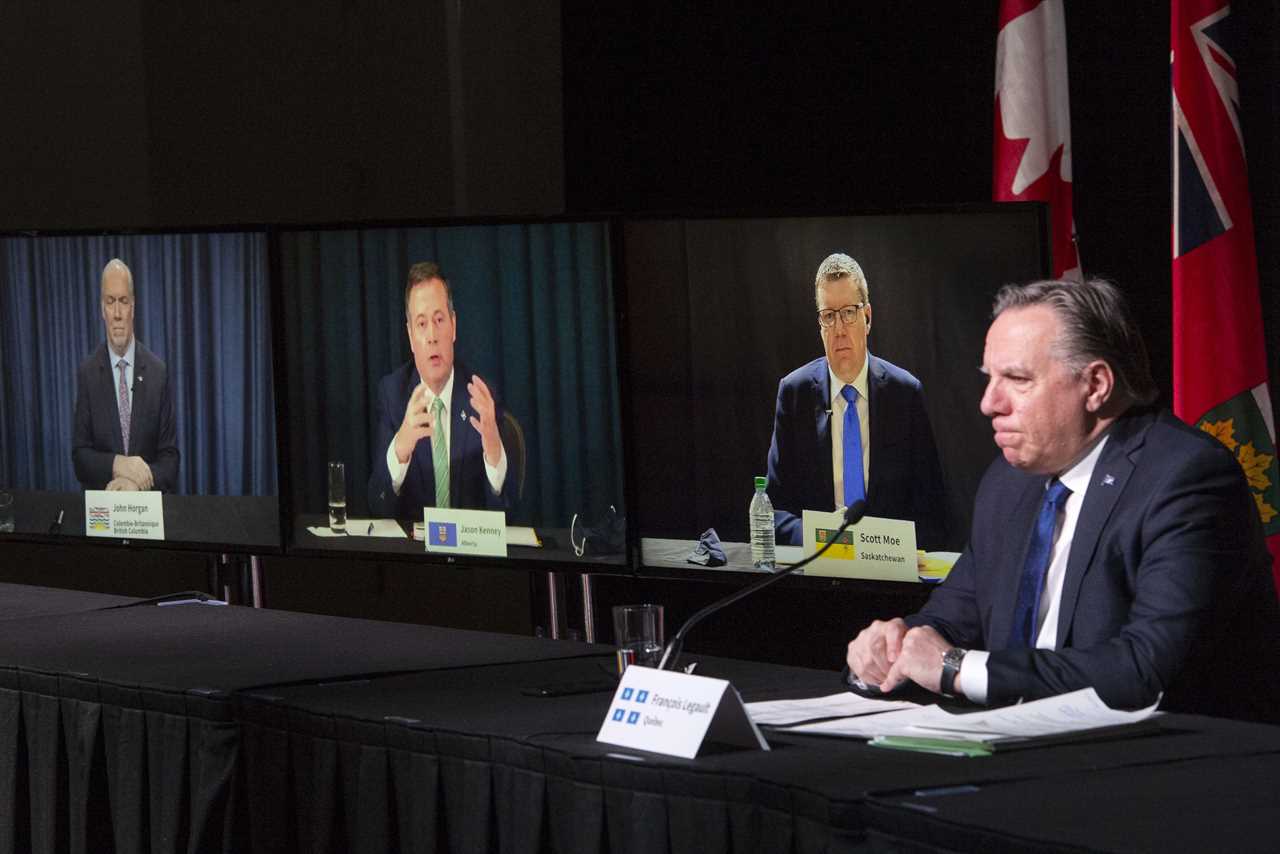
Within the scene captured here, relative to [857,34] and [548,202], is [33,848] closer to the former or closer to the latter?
[857,34]

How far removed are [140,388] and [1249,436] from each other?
2.49 metres

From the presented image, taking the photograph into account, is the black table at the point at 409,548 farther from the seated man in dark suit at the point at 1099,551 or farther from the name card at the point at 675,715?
the name card at the point at 675,715

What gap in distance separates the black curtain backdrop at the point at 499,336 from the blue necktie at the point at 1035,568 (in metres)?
1.27

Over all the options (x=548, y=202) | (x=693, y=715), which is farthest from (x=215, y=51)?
(x=693, y=715)

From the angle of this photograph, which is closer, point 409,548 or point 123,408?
point 409,548

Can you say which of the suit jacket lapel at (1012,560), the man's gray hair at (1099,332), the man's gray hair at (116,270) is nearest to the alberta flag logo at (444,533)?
the man's gray hair at (116,270)

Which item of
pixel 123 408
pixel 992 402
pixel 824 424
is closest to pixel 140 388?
pixel 123 408

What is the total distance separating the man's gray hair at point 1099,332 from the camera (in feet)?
Answer: 8.74

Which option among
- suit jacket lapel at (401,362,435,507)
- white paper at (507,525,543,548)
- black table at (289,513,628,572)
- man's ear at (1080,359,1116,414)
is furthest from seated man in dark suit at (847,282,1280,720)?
suit jacket lapel at (401,362,435,507)

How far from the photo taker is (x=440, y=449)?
13.1 ft

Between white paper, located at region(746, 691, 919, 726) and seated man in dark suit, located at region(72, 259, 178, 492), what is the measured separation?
225 centimetres

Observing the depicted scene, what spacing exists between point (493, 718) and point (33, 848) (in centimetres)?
103

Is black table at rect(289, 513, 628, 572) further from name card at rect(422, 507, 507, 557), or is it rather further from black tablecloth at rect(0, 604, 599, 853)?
black tablecloth at rect(0, 604, 599, 853)

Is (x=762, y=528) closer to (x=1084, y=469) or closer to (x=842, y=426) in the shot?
(x=842, y=426)
